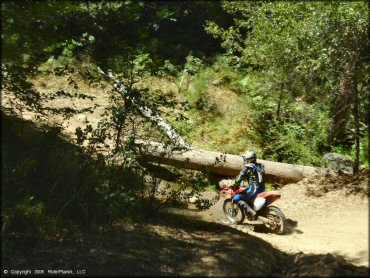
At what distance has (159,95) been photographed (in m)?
9.04

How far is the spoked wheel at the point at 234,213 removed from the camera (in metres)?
11.2

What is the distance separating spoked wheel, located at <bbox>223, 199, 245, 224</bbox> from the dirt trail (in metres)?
0.15

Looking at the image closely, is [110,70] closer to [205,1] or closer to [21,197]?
[21,197]

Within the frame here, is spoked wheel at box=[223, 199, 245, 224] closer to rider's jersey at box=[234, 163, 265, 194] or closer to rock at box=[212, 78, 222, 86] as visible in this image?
rider's jersey at box=[234, 163, 265, 194]

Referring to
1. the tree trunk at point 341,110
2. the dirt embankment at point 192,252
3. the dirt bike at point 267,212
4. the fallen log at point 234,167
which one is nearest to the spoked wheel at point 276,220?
the dirt bike at point 267,212

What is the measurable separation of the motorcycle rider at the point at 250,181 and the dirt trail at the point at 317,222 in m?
0.68

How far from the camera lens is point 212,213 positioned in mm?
12203

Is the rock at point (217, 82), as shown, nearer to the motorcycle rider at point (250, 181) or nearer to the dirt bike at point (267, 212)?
the dirt bike at point (267, 212)

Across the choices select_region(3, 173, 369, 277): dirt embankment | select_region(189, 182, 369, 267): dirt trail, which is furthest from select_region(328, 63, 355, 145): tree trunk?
select_region(3, 173, 369, 277): dirt embankment

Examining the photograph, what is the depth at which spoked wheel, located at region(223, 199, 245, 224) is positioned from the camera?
36.8 feet

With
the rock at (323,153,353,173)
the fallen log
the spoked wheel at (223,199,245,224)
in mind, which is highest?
the rock at (323,153,353,173)

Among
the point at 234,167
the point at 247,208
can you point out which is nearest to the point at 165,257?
the point at 247,208

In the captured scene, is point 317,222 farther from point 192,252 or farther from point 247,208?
point 192,252

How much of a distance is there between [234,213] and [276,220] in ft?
4.04
